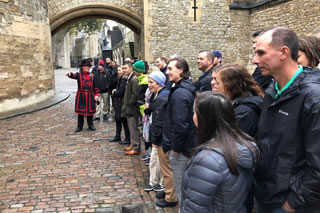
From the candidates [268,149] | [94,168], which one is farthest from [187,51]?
[268,149]

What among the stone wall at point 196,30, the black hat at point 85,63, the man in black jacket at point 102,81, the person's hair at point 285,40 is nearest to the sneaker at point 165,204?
the person's hair at point 285,40

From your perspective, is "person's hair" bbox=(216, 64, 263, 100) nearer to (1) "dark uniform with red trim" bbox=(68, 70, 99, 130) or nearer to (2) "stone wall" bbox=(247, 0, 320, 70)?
(1) "dark uniform with red trim" bbox=(68, 70, 99, 130)

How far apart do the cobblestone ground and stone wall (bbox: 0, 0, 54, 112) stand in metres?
2.85

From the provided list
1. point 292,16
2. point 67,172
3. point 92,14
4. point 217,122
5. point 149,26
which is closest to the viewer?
point 217,122

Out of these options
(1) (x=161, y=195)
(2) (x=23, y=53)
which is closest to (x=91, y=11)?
Result: (2) (x=23, y=53)

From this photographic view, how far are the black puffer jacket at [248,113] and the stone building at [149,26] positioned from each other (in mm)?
9489

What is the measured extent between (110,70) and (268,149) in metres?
6.92

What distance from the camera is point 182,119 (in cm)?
295

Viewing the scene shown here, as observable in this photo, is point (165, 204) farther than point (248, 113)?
Yes

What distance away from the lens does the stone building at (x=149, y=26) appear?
33.2 ft

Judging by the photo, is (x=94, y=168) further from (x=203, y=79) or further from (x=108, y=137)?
(x=203, y=79)

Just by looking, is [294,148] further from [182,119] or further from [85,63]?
[85,63]

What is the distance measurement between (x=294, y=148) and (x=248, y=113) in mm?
522

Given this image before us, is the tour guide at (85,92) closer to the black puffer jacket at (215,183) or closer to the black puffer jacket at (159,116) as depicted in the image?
the black puffer jacket at (159,116)
